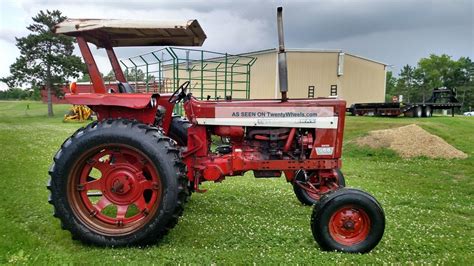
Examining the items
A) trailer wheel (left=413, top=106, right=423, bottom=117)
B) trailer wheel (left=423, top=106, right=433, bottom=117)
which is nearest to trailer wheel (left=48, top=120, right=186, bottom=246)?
trailer wheel (left=413, top=106, right=423, bottom=117)

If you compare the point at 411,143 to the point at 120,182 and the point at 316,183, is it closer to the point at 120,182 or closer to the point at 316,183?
the point at 316,183

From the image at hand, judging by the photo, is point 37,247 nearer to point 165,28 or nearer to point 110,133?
point 110,133

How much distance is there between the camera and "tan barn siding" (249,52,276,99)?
1246 inches

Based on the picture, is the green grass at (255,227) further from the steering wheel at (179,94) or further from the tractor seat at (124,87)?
the tractor seat at (124,87)

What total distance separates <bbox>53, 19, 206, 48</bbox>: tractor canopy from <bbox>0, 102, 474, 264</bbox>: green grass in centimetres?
232

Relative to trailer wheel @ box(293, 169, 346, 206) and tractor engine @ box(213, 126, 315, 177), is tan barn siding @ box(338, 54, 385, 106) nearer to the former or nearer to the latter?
trailer wheel @ box(293, 169, 346, 206)

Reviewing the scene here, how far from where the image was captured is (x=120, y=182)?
4438 millimetres

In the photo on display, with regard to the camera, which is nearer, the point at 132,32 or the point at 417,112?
the point at 132,32

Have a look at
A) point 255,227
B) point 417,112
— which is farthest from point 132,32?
point 417,112

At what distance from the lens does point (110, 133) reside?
423 centimetres

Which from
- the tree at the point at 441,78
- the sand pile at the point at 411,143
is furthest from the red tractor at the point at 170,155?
the tree at the point at 441,78

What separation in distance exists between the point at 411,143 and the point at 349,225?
956 cm

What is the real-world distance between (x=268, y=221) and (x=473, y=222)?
112 inches

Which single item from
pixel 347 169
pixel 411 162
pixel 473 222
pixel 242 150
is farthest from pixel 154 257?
pixel 411 162
